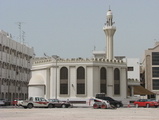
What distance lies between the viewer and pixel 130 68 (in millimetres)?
98500

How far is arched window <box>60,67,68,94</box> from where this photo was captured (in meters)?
60.5

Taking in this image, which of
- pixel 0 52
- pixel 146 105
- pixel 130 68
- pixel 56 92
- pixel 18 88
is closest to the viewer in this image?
pixel 146 105

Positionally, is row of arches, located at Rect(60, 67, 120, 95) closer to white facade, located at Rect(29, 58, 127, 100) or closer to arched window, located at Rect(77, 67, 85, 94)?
arched window, located at Rect(77, 67, 85, 94)

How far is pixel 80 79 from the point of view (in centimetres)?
6038

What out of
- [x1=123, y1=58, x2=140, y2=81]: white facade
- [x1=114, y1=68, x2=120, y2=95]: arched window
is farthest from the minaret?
[x1=123, y1=58, x2=140, y2=81]: white facade

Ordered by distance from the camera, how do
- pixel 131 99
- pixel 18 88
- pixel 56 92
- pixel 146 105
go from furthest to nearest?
pixel 18 88 < pixel 131 99 < pixel 56 92 < pixel 146 105

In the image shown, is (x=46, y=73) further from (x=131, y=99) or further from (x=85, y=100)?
(x=131, y=99)

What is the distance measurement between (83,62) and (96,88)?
4.85 meters

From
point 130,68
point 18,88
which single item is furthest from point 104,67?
point 130,68

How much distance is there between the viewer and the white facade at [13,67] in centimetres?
7825

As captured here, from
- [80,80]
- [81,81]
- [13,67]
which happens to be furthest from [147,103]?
[13,67]

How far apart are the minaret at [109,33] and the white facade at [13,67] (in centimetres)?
2341

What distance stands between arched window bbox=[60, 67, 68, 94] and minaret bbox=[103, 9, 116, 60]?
10.7m

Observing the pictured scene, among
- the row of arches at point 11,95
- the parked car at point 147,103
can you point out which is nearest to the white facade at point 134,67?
the row of arches at point 11,95
